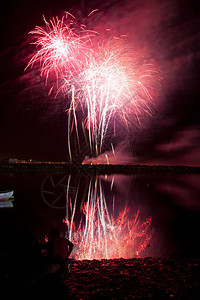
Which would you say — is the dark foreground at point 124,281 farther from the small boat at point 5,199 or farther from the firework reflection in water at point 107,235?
the small boat at point 5,199

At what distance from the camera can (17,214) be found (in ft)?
52.7

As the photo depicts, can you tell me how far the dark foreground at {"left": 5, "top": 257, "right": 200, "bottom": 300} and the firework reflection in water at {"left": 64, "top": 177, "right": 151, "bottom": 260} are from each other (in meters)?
1.39

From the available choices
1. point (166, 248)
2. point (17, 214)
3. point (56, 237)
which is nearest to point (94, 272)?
point (56, 237)

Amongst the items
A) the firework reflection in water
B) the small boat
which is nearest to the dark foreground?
the firework reflection in water

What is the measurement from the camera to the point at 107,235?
10727 millimetres

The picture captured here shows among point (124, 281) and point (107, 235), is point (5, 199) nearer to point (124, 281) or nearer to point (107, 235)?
point (107, 235)

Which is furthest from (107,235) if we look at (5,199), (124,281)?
(5,199)

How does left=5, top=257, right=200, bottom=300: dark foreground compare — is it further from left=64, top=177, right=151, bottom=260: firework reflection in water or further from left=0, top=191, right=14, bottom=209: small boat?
left=0, top=191, right=14, bottom=209: small boat

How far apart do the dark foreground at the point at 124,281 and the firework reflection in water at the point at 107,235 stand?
1.39 m

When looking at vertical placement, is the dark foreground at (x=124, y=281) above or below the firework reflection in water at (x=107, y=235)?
above

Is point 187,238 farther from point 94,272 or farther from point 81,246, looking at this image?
point 94,272

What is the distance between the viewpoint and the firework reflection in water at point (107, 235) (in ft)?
27.2

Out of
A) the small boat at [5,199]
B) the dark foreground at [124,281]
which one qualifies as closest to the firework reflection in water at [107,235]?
the dark foreground at [124,281]

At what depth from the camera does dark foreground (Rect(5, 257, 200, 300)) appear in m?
4.51
